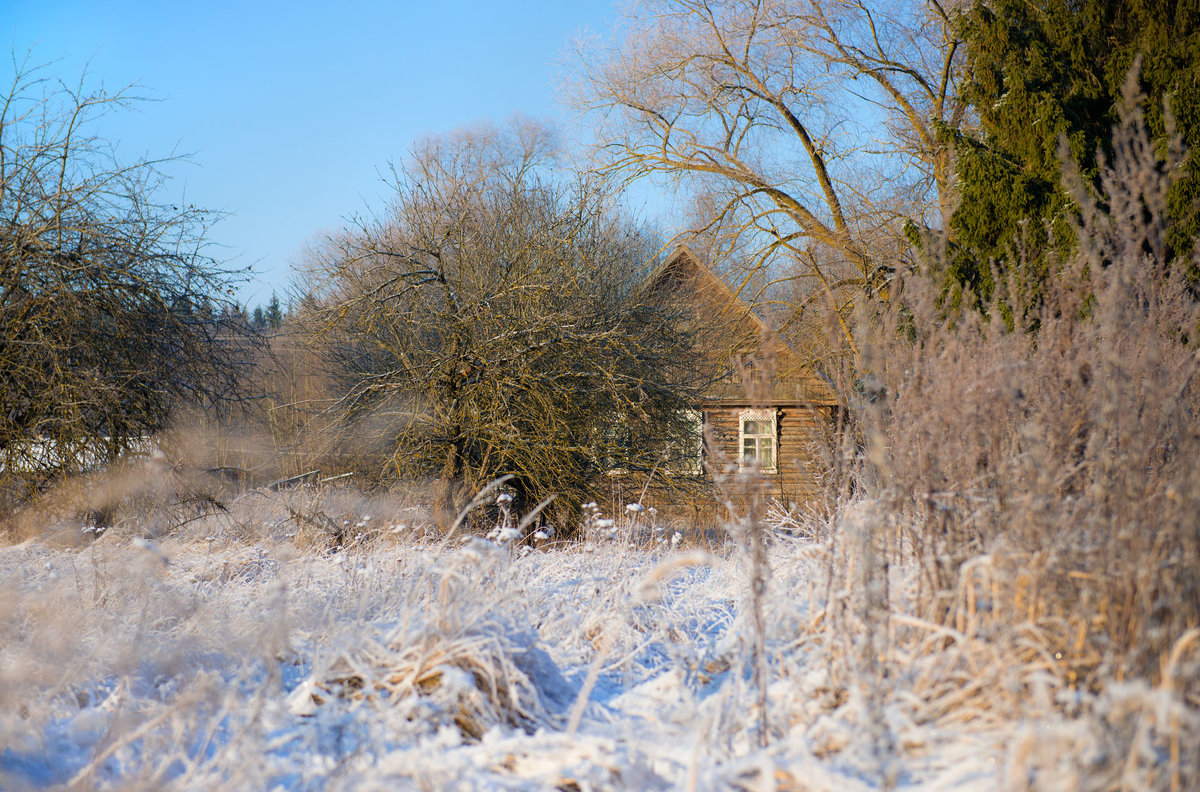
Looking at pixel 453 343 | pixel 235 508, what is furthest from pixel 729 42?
pixel 235 508

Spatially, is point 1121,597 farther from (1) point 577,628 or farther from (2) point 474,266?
(2) point 474,266

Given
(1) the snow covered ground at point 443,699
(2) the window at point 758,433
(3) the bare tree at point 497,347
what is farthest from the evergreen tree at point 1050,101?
(2) the window at point 758,433

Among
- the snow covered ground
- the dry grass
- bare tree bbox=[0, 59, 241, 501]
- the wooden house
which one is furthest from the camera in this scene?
the wooden house

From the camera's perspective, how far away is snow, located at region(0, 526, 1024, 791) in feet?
6.68

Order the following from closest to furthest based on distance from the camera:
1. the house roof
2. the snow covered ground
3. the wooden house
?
the snow covered ground, the wooden house, the house roof

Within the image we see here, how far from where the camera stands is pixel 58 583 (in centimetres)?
403

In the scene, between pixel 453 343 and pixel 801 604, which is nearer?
pixel 801 604

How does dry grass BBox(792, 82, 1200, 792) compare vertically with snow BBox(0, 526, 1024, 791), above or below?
above

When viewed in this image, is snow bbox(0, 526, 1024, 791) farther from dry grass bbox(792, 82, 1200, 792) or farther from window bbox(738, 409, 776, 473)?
window bbox(738, 409, 776, 473)

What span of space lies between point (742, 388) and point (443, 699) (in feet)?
29.8

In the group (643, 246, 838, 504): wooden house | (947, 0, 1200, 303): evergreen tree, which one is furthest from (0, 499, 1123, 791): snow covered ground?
(947, 0, 1200, 303): evergreen tree

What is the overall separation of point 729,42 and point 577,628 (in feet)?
35.5

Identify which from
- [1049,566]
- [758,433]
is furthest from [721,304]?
[1049,566]

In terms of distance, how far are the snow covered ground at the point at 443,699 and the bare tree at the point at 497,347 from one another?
437 cm
